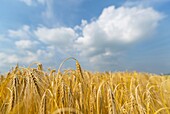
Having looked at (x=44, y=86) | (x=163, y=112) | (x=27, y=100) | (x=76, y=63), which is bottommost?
(x=163, y=112)

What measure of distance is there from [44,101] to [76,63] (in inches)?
19.2

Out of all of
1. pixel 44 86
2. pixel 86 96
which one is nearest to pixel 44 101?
pixel 44 86

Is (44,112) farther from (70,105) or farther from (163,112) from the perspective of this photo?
(163,112)

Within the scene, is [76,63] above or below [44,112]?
above

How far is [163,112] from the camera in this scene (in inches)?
73.3

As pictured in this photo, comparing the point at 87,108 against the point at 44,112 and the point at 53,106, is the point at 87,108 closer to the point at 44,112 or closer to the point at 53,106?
the point at 53,106

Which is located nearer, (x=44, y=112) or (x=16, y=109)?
(x=44, y=112)

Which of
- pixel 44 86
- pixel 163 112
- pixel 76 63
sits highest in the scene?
pixel 76 63

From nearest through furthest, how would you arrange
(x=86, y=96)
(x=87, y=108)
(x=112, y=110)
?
1. (x=112, y=110)
2. (x=87, y=108)
3. (x=86, y=96)

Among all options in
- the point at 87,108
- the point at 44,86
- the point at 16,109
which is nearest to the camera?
the point at 16,109

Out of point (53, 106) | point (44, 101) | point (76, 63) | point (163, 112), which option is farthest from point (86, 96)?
point (163, 112)

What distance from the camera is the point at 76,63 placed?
1.58 meters

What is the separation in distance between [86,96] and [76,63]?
0.34 m

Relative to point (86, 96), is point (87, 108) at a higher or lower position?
lower
